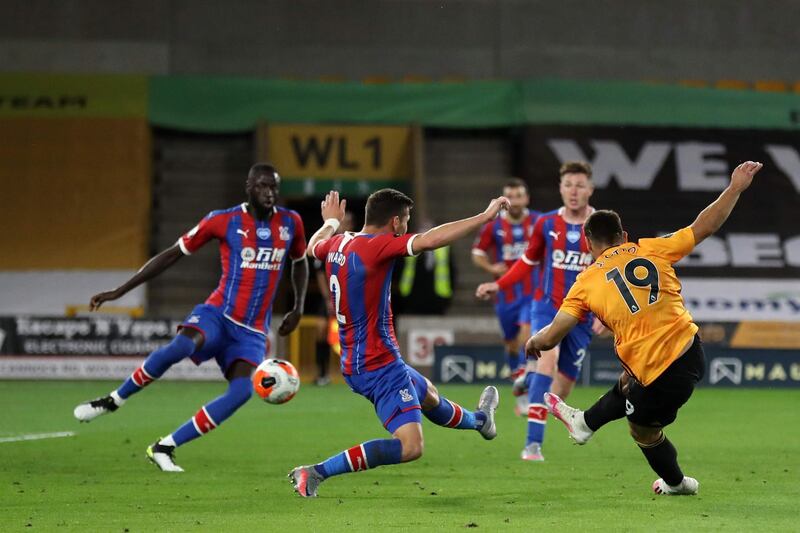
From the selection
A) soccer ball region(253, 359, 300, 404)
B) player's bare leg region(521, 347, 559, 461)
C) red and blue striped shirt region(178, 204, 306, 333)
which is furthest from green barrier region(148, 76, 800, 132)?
soccer ball region(253, 359, 300, 404)

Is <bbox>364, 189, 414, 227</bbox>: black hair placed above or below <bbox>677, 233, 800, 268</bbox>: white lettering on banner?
above

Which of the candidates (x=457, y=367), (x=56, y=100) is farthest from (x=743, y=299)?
(x=56, y=100)

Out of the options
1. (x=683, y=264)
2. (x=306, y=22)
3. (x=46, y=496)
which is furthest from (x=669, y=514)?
(x=306, y=22)

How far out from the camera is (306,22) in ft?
80.6

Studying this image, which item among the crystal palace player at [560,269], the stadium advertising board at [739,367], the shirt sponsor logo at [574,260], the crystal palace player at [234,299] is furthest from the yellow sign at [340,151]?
the crystal palace player at [234,299]

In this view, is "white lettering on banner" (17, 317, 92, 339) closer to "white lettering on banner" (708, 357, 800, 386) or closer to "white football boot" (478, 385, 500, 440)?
"white lettering on banner" (708, 357, 800, 386)

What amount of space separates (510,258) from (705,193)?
10298 millimetres

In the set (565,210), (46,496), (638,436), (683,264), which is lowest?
(683,264)

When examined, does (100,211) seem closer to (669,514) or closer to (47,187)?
(47,187)

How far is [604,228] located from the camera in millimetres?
7422

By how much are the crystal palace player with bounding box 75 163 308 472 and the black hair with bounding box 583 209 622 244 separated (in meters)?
2.92

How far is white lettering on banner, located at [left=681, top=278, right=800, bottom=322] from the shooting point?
921 inches

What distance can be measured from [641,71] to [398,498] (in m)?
18.8

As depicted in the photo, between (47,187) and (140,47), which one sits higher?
(140,47)
